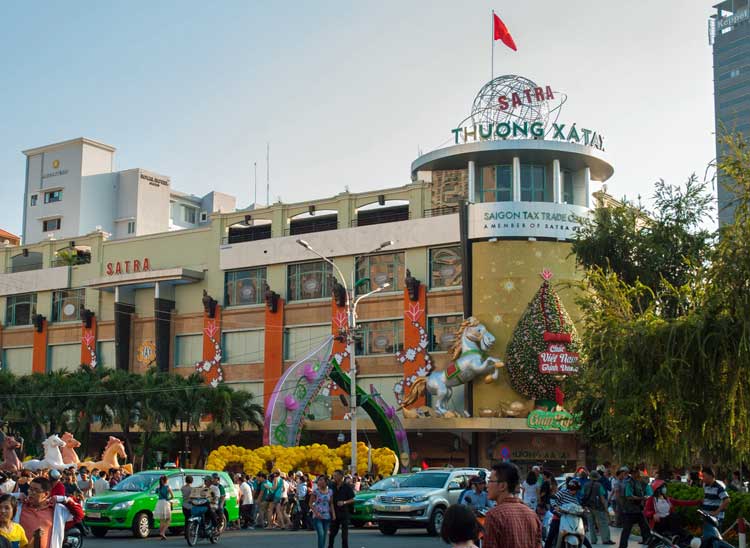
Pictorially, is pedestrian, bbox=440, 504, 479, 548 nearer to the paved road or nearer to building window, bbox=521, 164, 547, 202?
the paved road

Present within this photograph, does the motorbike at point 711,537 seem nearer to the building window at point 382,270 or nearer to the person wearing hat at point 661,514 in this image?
the person wearing hat at point 661,514

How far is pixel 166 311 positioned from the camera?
6338cm

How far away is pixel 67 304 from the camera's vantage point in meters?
68.3

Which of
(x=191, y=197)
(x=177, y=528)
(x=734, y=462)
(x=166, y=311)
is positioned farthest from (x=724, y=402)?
(x=191, y=197)

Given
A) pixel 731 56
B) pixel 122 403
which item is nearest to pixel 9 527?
pixel 122 403

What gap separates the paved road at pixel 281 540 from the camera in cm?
2358

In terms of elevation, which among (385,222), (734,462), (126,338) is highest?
(385,222)

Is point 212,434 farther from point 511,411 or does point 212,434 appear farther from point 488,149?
point 488,149

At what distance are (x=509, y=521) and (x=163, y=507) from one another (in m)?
18.5

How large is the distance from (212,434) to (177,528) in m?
25.9

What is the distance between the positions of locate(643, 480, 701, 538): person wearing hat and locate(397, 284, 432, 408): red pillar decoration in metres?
34.9

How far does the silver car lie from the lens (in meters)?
26.3

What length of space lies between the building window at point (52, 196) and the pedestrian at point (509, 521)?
7936cm

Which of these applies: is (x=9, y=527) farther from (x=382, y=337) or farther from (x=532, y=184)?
(x=532, y=184)
